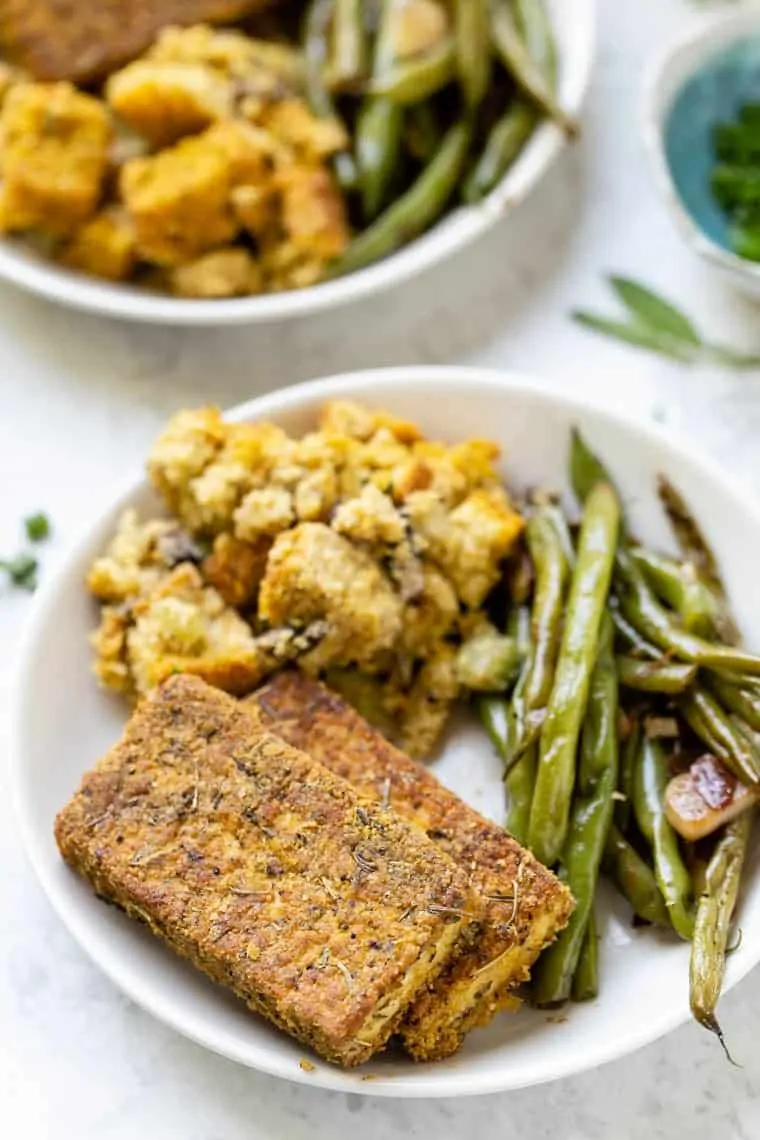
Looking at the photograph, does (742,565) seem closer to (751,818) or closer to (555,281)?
(751,818)

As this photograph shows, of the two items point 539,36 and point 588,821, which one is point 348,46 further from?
point 588,821

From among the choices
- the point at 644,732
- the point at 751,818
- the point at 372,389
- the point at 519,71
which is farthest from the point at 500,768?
the point at 519,71

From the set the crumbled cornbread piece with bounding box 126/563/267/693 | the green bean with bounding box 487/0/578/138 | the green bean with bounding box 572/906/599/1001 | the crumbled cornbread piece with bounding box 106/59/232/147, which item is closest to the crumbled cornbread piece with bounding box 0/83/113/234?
the crumbled cornbread piece with bounding box 106/59/232/147

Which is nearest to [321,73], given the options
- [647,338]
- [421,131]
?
[421,131]

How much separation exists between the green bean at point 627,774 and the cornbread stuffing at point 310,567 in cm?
37

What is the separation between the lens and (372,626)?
134 inches

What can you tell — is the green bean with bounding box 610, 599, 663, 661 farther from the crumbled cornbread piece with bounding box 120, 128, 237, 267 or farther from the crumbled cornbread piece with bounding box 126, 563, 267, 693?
the crumbled cornbread piece with bounding box 120, 128, 237, 267

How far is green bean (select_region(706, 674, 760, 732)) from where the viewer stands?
10.9ft

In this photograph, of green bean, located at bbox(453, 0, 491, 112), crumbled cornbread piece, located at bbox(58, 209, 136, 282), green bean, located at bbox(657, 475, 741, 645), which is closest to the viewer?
green bean, located at bbox(657, 475, 741, 645)

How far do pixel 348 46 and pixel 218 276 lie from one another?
0.84m

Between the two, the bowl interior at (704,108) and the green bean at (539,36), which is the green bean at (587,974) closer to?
the bowl interior at (704,108)

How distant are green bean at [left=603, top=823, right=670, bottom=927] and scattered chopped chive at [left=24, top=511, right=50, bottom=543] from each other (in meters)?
1.81

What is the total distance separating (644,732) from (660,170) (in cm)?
177

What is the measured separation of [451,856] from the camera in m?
3.11
